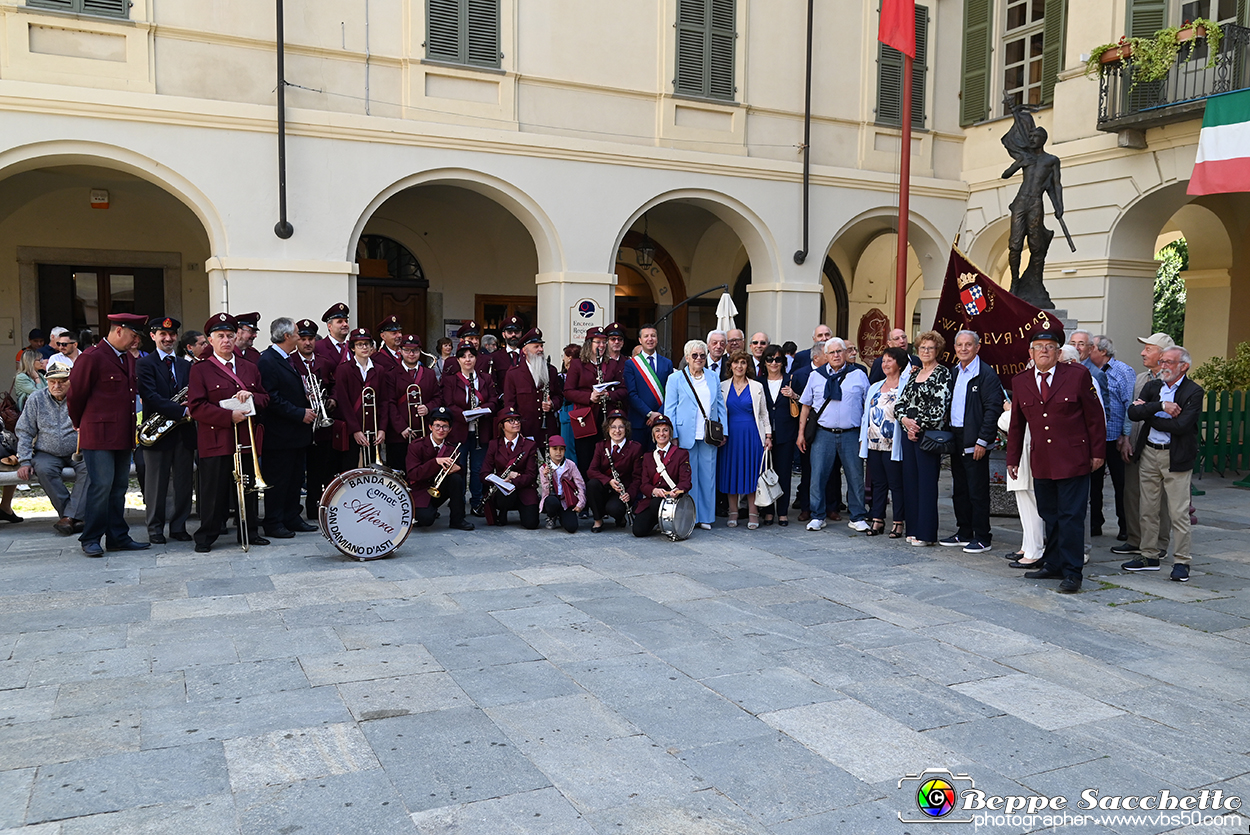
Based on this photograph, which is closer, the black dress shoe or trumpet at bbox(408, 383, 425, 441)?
the black dress shoe

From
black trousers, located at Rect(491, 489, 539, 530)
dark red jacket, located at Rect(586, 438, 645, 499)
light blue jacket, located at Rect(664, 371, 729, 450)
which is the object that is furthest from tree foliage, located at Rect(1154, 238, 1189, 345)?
black trousers, located at Rect(491, 489, 539, 530)

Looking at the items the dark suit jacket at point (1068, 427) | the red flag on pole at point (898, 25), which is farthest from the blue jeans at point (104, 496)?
the red flag on pole at point (898, 25)

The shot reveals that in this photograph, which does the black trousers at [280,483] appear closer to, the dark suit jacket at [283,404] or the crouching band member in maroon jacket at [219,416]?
the dark suit jacket at [283,404]

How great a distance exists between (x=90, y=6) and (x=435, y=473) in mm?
7541

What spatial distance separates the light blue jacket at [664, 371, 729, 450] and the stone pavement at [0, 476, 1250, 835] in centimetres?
172

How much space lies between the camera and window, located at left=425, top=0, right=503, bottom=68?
520 inches

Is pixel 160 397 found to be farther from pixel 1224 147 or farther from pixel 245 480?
pixel 1224 147

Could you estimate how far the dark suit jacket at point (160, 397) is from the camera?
7.73 meters

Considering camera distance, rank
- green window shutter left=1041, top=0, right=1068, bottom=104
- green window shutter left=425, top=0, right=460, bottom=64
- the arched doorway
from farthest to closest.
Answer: the arched doorway, green window shutter left=1041, top=0, right=1068, bottom=104, green window shutter left=425, top=0, right=460, bottom=64

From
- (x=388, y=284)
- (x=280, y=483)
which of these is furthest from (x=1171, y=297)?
(x=280, y=483)

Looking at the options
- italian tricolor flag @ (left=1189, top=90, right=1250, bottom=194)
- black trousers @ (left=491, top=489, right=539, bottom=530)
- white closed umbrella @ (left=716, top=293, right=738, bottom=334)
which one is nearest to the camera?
black trousers @ (left=491, top=489, right=539, bottom=530)

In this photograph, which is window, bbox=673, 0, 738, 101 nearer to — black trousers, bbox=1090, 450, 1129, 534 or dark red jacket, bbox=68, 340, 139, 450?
black trousers, bbox=1090, 450, 1129, 534

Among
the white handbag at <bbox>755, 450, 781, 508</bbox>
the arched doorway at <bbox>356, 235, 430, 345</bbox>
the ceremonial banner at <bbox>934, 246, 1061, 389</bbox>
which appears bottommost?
the white handbag at <bbox>755, 450, 781, 508</bbox>

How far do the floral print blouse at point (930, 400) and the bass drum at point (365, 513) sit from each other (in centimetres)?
420
